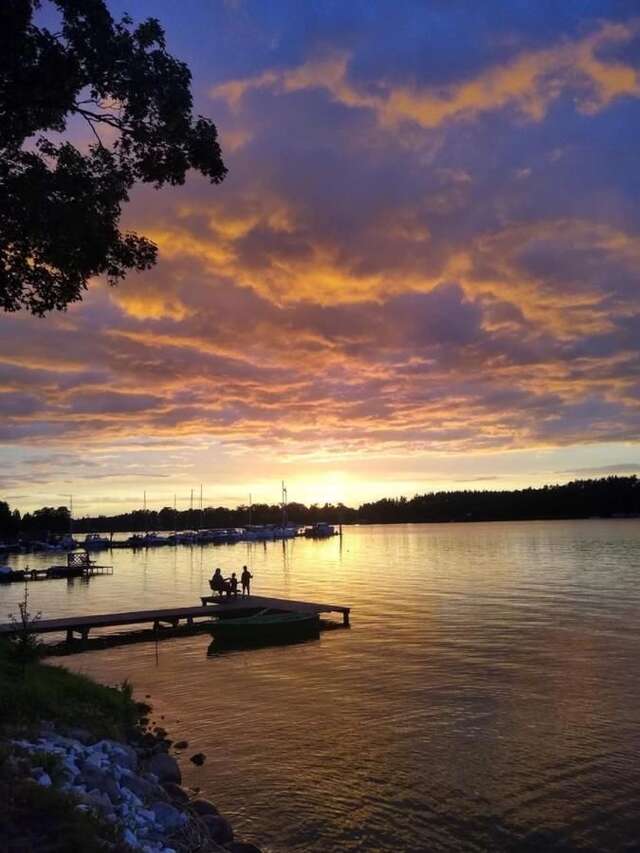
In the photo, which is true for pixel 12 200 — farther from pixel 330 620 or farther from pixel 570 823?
pixel 330 620

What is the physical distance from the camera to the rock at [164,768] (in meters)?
15.4

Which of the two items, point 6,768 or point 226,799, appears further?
point 226,799

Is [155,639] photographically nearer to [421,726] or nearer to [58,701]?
[421,726]

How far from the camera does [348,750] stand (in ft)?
62.8

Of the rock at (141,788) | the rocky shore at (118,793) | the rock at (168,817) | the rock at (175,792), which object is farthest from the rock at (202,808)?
the rock at (168,817)

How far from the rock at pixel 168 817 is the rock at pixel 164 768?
3689 mm

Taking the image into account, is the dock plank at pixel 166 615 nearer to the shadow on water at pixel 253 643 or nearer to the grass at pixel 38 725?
the shadow on water at pixel 253 643

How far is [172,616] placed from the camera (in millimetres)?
39906

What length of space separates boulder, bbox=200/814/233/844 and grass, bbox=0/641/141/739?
3562mm

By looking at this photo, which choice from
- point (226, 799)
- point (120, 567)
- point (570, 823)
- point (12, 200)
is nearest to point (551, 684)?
point (570, 823)

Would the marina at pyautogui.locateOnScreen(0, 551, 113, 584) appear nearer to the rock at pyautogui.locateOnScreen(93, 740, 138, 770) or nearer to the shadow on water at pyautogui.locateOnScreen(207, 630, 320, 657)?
the shadow on water at pyautogui.locateOnScreen(207, 630, 320, 657)

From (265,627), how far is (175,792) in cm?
2263

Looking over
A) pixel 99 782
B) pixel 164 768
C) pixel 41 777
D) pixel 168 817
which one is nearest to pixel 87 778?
pixel 99 782

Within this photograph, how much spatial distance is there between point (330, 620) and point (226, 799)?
90.3 ft
